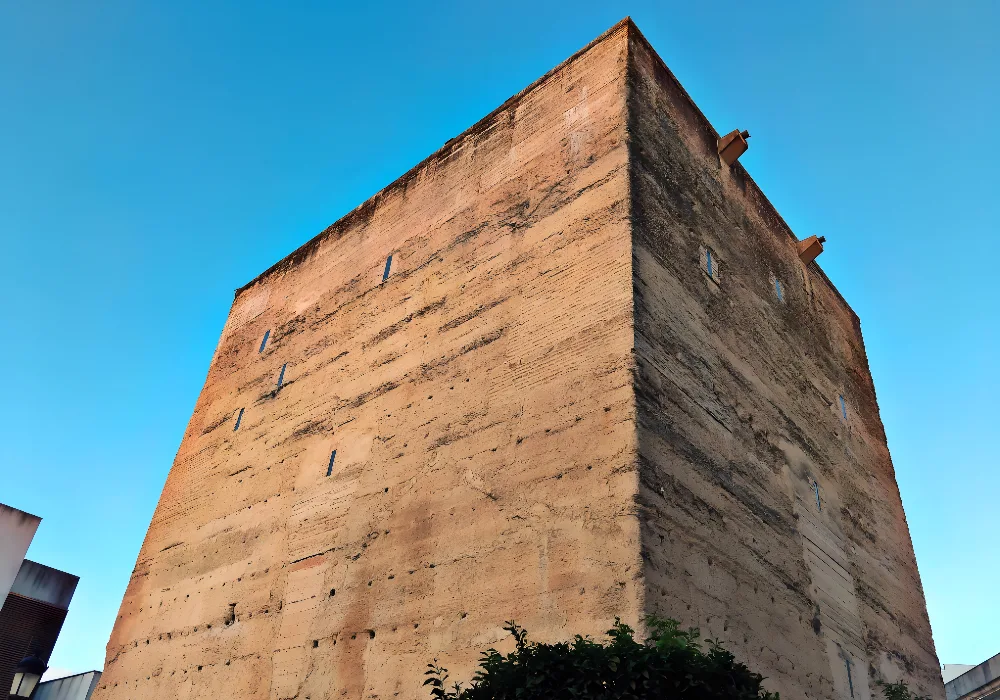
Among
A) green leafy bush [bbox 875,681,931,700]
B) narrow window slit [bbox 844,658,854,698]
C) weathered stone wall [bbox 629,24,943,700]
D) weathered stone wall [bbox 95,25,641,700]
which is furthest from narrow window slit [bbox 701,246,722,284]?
green leafy bush [bbox 875,681,931,700]

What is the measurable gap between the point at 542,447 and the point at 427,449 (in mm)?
1513

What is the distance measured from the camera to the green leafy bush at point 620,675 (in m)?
4.14

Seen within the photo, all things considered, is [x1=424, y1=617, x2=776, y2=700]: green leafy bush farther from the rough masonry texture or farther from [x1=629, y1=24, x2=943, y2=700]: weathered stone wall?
[x1=629, y1=24, x2=943, y2=700]: weathered stone wall

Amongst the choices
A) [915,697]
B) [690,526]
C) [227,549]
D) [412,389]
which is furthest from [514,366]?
[915,697]

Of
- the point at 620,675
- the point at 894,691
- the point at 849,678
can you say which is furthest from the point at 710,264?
the point at 620,675

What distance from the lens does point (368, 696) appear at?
673 centimetres

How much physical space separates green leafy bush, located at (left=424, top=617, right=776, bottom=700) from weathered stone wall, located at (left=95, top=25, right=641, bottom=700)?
3.39 feet

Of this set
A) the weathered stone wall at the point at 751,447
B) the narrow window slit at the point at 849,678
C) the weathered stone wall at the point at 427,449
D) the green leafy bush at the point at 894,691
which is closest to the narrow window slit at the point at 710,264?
the weathered stone wall at the point at 751,447

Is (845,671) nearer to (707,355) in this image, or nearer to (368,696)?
(707,355)

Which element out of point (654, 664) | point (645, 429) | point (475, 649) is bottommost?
point (654, 664)

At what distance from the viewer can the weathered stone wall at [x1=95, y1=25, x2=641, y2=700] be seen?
6254 mm

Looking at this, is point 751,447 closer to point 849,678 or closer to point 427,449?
point 849,678

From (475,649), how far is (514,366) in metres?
2.47

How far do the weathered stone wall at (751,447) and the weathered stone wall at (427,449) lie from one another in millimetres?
442
